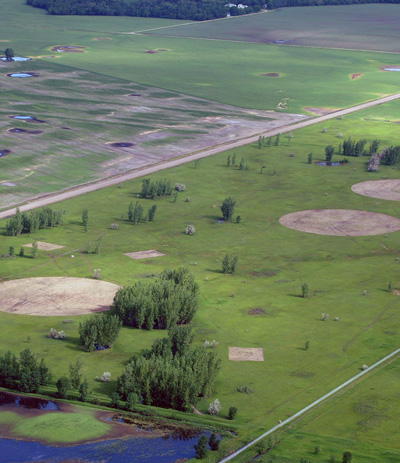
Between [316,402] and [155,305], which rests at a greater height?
[155,305]

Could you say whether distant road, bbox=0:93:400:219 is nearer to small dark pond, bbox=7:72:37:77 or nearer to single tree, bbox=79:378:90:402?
single tree, bbox=79:378:90:402

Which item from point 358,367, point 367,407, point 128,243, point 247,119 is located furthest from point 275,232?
point 247,119

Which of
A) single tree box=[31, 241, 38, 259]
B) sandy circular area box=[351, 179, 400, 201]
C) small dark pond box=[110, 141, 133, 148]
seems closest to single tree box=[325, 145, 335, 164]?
sandy circular area box=[351, 179, 400, 201]

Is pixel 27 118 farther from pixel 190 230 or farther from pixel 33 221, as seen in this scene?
pixel 190 230

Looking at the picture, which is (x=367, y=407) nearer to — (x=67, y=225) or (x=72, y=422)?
(x=72, y=422)

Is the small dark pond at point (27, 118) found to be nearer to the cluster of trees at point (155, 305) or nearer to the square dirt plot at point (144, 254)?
the square dirt plot at point (144, 254)

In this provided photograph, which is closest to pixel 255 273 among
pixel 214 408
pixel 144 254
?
pixel 144 254
